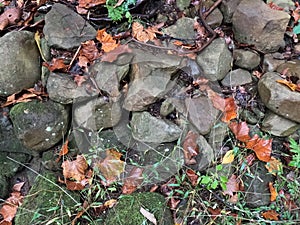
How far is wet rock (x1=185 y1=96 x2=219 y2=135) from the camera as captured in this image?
2.53 m

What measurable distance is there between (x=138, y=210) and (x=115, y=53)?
1.13 m

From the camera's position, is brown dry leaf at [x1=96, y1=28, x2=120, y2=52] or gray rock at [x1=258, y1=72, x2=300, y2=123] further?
brown dry leaf at [x1=96, y1=28, x2=120, y2=52]

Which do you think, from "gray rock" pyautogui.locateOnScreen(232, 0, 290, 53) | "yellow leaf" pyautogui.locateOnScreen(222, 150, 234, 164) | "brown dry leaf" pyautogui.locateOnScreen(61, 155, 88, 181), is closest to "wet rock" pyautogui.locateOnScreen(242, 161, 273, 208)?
"yellow leaf" pyautogui.locateOnScreen(222, 150, 234, 164)

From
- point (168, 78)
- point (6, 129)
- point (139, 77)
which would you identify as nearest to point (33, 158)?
point (6, 129)

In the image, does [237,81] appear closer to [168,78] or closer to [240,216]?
[168,78]

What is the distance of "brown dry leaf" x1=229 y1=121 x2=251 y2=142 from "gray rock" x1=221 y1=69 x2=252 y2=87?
32cm

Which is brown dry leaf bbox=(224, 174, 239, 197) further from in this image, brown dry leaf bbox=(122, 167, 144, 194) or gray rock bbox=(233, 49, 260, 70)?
gray rock bbox=(233, 49, 260, 70)

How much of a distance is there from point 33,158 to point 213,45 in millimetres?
1671

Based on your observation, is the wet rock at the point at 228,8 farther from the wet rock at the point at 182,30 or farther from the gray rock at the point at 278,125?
the gray rock at the point at 278,125

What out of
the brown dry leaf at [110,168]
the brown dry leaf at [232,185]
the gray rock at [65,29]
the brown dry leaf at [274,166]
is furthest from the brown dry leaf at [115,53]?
the brown dry leaf at [274,166]

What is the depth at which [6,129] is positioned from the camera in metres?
2.72

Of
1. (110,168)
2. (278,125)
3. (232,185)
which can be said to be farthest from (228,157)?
(110,168)

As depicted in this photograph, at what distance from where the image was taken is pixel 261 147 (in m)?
2.51

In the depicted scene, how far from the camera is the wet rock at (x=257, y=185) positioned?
8.13 ft
